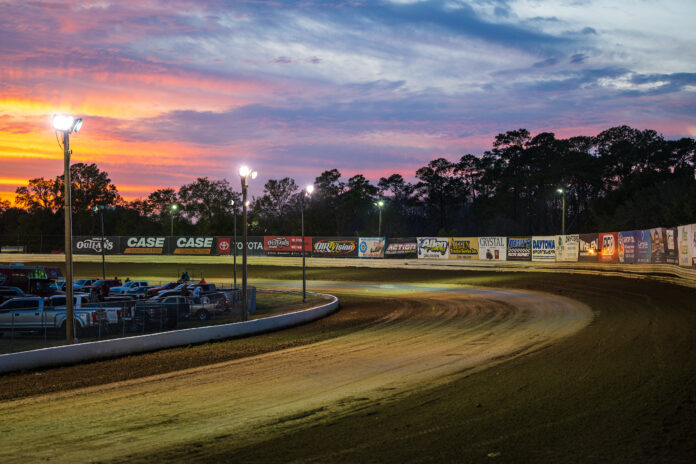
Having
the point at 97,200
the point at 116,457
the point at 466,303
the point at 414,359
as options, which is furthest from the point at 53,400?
→ the point at 97,200

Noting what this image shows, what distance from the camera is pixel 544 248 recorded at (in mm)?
52000

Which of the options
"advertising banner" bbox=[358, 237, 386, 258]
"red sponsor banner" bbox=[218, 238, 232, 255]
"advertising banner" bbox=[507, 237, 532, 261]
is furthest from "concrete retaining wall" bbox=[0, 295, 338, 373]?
"red sponsor banner" bbox=[218, 238, 232, 255]

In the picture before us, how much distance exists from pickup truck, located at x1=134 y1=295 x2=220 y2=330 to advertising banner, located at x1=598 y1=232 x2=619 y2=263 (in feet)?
103

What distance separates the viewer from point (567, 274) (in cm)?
4628

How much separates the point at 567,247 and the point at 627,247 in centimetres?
754

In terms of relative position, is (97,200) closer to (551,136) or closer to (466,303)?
(551,136)

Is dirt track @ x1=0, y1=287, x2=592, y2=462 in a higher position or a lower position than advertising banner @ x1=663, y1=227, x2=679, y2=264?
lower

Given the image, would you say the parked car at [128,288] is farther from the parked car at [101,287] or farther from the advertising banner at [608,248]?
the advertising banner at [608,248]

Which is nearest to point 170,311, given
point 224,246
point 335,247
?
point 335,247

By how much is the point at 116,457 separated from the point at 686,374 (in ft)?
35.7

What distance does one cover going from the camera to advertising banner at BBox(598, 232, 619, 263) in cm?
4384

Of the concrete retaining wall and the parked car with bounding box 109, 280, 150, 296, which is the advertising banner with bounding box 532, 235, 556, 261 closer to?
the parked car with bounding box 109, 280, 150, 296

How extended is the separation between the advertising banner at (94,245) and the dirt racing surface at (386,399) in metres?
64.7

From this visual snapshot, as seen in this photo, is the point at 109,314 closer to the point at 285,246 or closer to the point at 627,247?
the point at 627,247
